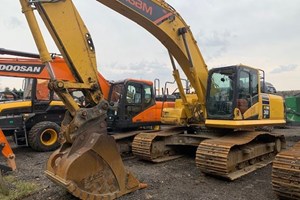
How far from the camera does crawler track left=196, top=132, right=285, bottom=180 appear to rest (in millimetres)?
5652

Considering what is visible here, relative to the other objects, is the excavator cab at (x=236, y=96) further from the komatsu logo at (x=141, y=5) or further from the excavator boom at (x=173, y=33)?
the komatsu logo at (x=141, y=5)

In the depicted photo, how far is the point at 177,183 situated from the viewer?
5.63m

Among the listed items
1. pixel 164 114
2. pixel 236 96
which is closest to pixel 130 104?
pixel 164 114

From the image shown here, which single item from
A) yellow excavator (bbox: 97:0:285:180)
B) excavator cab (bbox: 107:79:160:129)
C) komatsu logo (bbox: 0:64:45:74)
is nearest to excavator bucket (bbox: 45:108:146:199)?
yellow excavator (bbox: 97:0:285:180)

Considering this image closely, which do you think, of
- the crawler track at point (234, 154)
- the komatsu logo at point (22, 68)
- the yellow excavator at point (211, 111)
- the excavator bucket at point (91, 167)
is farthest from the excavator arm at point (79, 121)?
the komatsu logo at point (22, 68)

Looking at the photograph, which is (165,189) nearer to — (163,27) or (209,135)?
(209,135)

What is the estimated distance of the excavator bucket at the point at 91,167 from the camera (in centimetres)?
405

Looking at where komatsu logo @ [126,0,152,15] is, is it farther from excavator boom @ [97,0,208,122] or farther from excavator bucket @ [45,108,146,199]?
excavator bucket @ [45,108,146,199]

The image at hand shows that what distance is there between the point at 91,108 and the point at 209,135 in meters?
Answer: 3.68

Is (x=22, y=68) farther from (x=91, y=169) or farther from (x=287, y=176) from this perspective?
(x=287, y=176)

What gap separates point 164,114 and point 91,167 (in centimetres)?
432

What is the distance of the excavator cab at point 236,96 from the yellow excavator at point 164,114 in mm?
22

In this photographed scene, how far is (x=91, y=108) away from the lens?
4469 mm

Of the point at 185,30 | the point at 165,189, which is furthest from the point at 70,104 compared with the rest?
the point at 185,30
